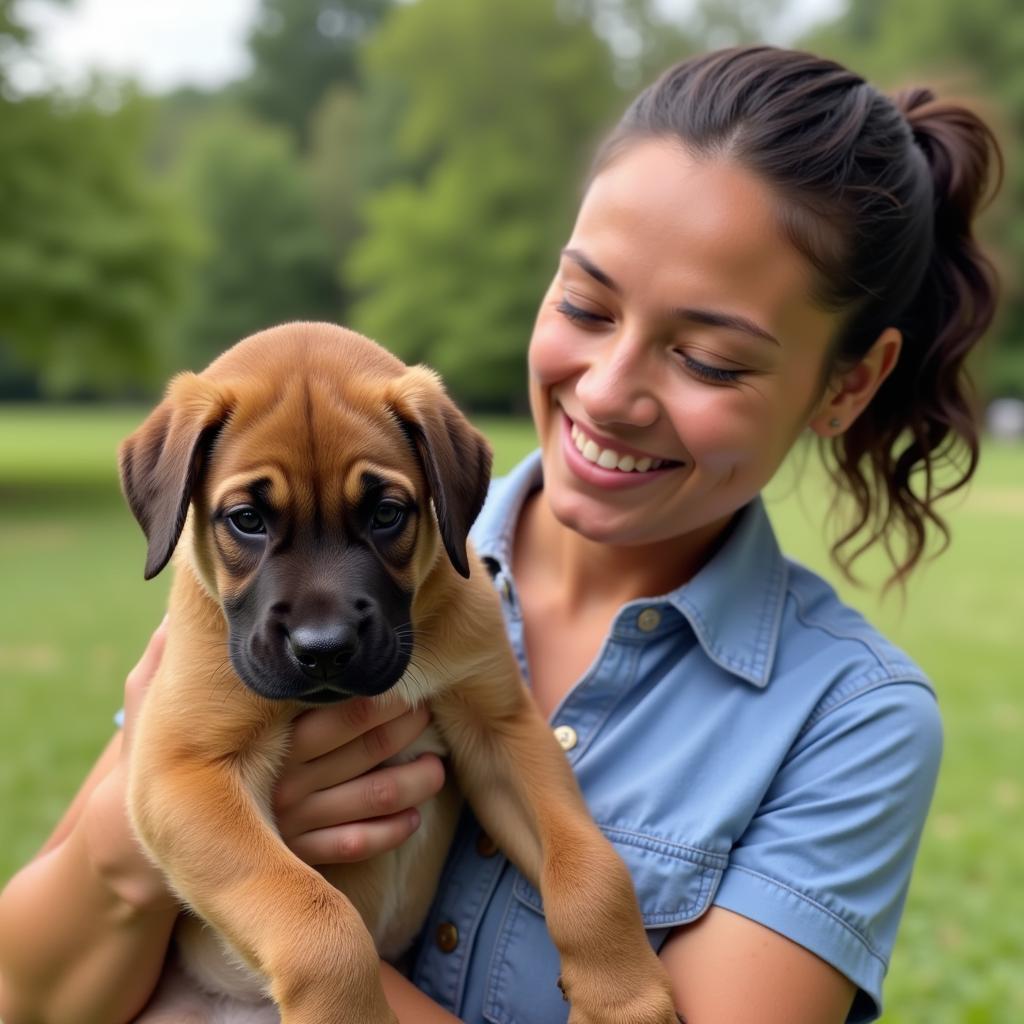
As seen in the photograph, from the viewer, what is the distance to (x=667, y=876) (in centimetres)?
266

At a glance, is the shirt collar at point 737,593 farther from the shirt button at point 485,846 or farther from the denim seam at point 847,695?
the shirt button at point 485,846

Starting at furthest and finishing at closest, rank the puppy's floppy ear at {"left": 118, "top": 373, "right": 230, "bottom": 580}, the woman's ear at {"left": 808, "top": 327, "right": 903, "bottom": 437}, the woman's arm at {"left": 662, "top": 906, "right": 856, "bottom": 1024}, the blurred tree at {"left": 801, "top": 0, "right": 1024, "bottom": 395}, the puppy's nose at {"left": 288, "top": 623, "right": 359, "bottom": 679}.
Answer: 1. the blurred tree at {"left": 801, "top": 0, "right": 1024, "bottom": 395}
2. the woman's ear at {"left": 808, "top": 327, "right": 903, "bottom": 437}
3. the puppy's floppy ear at {"left": 118, "top": 373, "right": 230, "bottom": 580}
4. the puppy's nose at {"left": 288, "top": 623, "right": 359, "bottom": 679}
5. the woman's arm at {"left": 662, "top": 906, "right": 856, "bottom": 1024}

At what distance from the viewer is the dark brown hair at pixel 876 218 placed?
2885 mm

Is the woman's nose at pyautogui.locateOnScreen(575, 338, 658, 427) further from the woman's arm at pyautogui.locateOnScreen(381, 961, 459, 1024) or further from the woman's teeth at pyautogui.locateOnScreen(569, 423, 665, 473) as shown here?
the woman's arm at pyautogui.locateOnScreen(381, 961, 459, 1024)

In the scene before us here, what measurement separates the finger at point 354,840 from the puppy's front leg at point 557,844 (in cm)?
26

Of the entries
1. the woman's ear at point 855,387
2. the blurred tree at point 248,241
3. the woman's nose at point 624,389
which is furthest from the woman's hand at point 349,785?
the blurred tree at point 248,241

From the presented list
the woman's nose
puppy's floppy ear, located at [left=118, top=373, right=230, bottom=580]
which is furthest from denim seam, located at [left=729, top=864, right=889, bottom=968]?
puppy's floppy ear, located at [left=118, top=373, right=230, bottom=580]

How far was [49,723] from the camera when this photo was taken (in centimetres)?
927

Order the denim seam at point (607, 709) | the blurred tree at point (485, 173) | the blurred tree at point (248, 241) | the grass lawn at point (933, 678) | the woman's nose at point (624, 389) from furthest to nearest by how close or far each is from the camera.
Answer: the blurred tree at point (248, 241) → the blurred tree at point (485, 173) → the grass lawn at point (933, 678) → the denim seam at point (607, 709) → the woman's nose at point (624, 389)

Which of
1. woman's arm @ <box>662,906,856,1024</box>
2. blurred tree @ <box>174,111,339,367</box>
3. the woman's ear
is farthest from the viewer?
blurred tree @ <box>174,111,339,367</box>

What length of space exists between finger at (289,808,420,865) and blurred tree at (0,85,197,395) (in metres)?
23.9

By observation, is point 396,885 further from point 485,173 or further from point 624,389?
point 485,173

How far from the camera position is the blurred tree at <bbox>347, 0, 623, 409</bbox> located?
51.8 meters

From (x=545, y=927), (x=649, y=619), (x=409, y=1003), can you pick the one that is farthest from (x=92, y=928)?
(x=649, y=619)
